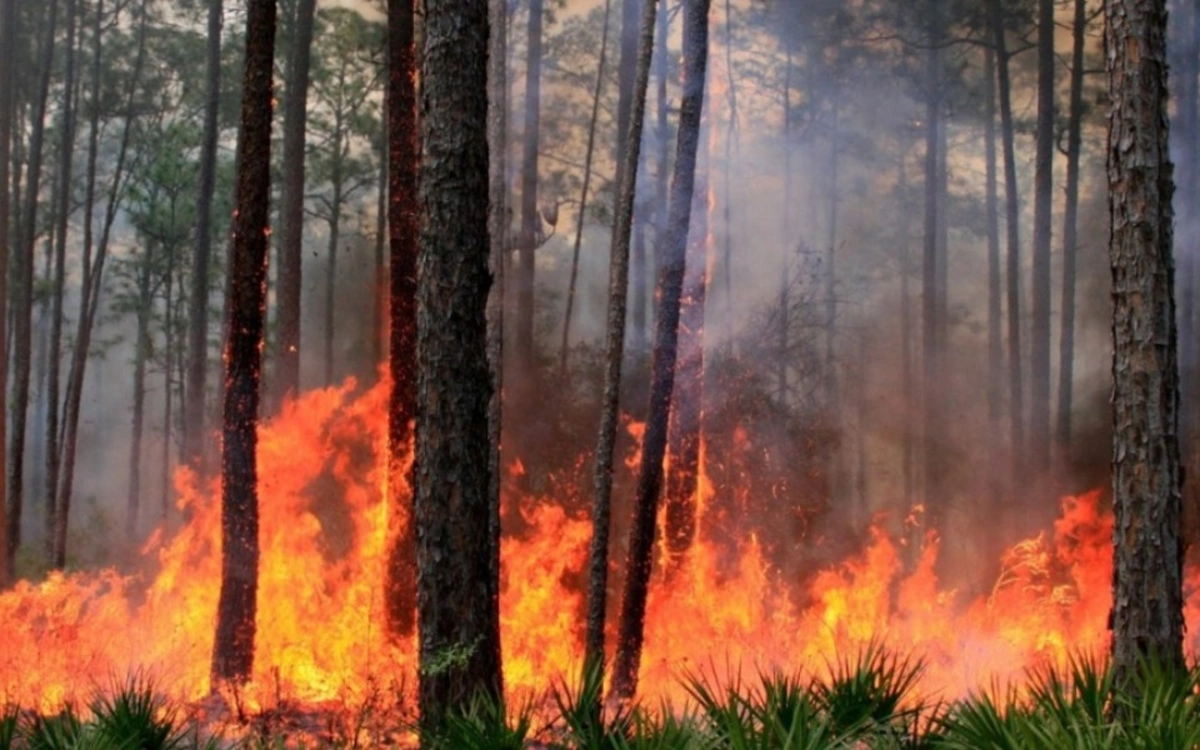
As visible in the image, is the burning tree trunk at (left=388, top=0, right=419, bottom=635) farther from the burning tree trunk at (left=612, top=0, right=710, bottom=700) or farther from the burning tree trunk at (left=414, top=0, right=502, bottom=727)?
the burning tree trunk at (left=414, top=0, right=502, bottom=727)

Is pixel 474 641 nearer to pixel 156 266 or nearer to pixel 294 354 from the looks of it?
pixel 294 354

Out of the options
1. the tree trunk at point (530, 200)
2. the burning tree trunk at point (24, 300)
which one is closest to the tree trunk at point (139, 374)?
the burning tree trunk at point (24, 300)

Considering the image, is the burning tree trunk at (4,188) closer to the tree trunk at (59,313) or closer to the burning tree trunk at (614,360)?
the tree trunk at (59,313)

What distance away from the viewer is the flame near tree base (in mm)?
14107

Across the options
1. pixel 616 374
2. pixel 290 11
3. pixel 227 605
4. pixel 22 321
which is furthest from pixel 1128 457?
pixel 22 321

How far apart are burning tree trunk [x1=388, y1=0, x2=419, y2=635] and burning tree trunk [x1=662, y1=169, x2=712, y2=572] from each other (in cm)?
455

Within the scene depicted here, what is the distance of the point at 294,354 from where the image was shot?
60.3 ft

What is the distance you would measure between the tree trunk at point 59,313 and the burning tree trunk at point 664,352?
13565 millimetres

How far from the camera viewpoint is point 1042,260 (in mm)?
21641

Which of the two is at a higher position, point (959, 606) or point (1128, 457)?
point (1128, 457)

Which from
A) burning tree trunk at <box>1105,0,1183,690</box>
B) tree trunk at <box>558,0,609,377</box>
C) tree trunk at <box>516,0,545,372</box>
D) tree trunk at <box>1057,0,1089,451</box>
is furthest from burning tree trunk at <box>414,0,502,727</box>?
tree trunk at <box>558,0,609,377</box>

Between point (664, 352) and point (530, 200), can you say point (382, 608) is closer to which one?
point (664, 352)

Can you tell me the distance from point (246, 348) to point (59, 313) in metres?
15.9

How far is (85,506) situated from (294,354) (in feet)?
46.1
